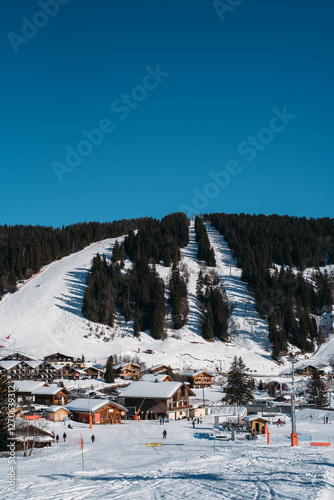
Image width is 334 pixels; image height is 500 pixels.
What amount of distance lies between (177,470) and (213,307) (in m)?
76.8

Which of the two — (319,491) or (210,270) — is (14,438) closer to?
(319,491)

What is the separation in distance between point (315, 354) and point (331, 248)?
54986mm

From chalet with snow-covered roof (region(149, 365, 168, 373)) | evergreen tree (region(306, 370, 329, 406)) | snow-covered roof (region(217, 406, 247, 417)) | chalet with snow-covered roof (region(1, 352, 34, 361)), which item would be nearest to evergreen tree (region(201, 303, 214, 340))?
chalet with snow-covered roof (region(149, 365, 168, 373))

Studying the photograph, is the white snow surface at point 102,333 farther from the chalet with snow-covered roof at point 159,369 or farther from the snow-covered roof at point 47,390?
the snow-covered roof at point 47,390

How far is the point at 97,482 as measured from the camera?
57.4 ft

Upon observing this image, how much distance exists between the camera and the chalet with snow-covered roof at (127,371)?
70.9 metres

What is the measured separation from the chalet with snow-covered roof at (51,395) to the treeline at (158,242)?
55.6 meters

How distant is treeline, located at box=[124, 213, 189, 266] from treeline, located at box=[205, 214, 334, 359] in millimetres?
16312

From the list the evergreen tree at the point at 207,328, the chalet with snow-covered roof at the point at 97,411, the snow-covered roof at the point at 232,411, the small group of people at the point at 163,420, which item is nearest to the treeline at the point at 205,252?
the evergreen tree at the point at 207,328

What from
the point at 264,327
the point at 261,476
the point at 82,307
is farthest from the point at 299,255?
the point at 261,476

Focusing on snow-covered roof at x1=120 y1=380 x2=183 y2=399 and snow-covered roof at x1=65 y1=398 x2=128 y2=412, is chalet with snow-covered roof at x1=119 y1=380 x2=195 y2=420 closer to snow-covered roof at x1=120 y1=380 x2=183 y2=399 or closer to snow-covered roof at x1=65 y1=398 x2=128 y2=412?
snow-covered roof at x1=120 y1=380 x2=183 y2=399

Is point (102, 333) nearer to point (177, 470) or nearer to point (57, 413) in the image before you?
point (57, 413)

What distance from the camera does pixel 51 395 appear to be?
175ft

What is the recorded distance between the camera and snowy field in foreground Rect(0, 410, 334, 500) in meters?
14.8
